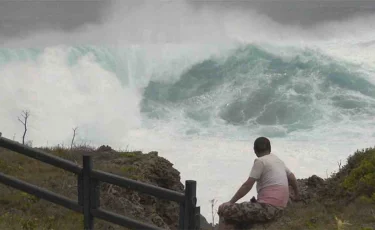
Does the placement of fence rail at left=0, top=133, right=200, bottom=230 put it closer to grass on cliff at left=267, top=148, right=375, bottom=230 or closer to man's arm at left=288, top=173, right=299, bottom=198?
grass on cliff at left=267, top=148, right=375, bottom=230

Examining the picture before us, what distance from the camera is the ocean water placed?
64.4 feet

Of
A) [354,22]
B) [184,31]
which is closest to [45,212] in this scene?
[184,31]

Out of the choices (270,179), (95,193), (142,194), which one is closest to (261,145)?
(270,179)

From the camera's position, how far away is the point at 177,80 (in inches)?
1185

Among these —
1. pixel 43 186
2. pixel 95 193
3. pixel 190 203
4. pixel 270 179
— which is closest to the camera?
pixel 190 203

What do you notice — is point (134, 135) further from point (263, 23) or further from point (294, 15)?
point (294, 15)

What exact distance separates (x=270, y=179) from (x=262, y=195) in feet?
0.80

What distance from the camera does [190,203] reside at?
555 centimetres

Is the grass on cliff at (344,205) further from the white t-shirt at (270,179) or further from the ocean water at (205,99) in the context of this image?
the ocean water at (205,99)

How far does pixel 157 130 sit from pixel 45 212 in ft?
48.4

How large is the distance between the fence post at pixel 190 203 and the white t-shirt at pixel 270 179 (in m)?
2.04

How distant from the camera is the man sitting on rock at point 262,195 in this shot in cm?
748

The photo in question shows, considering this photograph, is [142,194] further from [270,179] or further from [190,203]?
[190,203]

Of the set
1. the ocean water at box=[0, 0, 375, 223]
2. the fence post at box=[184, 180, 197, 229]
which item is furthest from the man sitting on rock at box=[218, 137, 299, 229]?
the ocean water at box=[0, 0, 375, 223]
